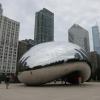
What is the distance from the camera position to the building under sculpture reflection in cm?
1998

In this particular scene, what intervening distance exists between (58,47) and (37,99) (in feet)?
41.9

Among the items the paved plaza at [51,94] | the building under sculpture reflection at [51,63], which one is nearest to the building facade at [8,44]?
the building under sculpture reflection at [51,63]

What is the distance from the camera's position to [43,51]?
21.5 m

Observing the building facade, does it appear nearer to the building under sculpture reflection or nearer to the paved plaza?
the building under sculpture reflection

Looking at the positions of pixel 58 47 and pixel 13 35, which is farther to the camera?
pixel 13 35

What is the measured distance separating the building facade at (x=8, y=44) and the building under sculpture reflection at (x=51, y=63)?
108 metres

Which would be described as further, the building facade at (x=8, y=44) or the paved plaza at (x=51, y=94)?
the building facade at (x=8, y=44)

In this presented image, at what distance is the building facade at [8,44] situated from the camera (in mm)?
129675

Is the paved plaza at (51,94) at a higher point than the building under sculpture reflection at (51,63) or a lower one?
lower

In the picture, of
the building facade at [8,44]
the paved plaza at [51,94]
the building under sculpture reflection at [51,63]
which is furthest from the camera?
the building facade at [8,44]

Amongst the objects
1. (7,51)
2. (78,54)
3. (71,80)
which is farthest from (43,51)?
(7,51)

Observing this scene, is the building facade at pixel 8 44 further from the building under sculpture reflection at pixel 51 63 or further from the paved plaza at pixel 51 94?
the paved plaza at pixel 51 94

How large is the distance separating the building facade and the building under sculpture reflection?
107503 millimetres

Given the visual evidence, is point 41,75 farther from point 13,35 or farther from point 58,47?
point 13,35
